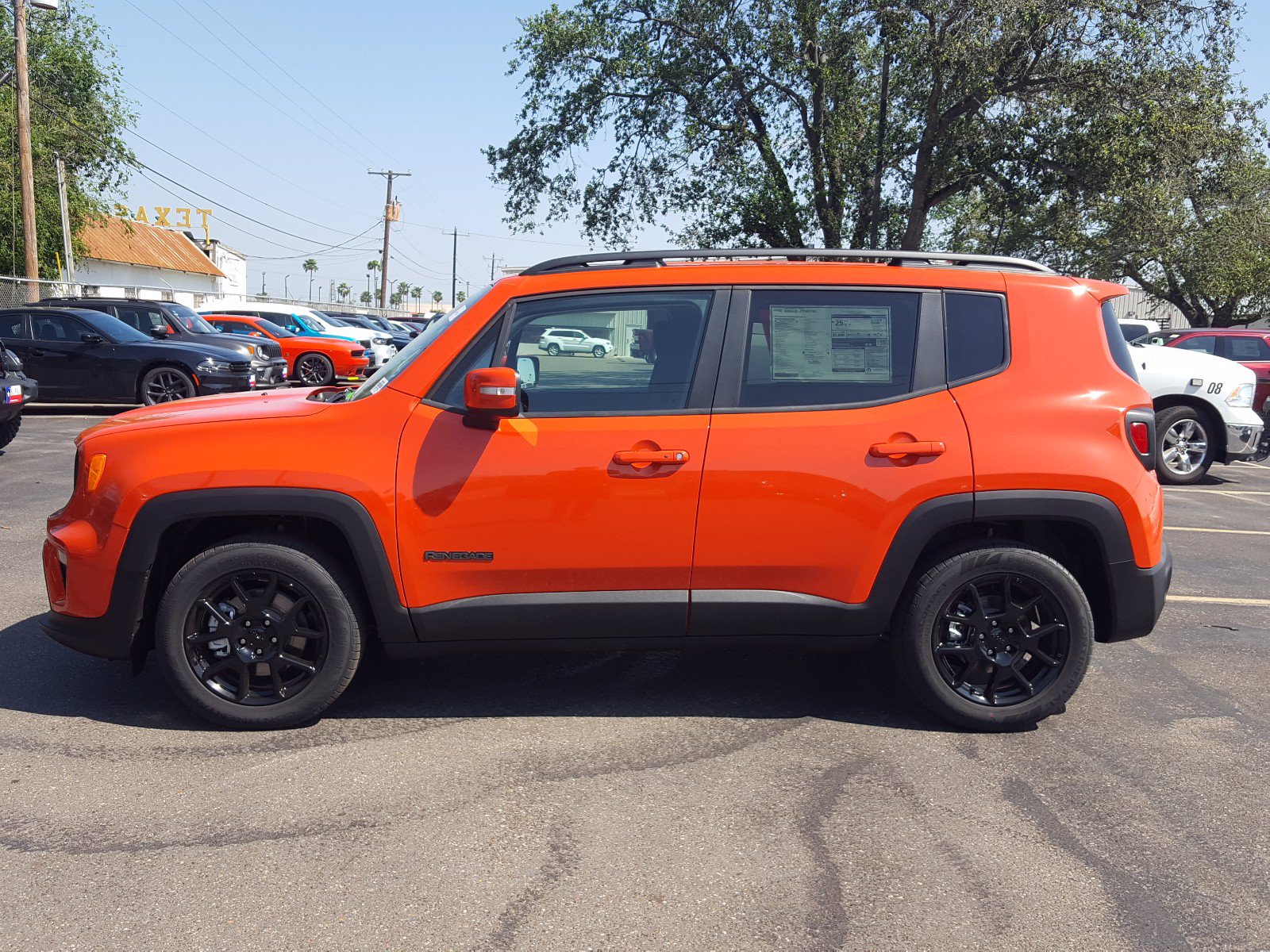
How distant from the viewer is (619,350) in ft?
14.0

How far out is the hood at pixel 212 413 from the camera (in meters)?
4.17

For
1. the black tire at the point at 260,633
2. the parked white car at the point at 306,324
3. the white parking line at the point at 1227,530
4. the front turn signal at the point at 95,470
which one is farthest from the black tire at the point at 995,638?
the parked white car at the point at 306,324

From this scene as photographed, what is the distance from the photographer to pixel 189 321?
19.4 metres

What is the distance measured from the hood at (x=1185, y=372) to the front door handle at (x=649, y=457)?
8.98m

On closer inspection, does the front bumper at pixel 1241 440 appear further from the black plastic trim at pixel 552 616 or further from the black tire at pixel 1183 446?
the black plastic trim at pixel 552 616

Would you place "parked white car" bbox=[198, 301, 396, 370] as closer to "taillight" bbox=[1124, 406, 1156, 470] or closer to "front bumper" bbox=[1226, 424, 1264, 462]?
"front bumper" bbox=[1226, 424, 1264, 462]

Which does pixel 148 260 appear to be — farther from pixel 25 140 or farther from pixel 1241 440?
pixel 1241 440

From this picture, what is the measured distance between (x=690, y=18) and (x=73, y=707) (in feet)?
86.8

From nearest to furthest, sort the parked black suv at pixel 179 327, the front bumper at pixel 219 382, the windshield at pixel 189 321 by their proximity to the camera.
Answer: the front bumper at pixel 219 382
the parked black suv at pixel 179 327
the windshield at pixel 189 321

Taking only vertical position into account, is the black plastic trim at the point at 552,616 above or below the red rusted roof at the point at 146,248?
below

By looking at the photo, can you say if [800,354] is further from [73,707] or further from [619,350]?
[73,707]

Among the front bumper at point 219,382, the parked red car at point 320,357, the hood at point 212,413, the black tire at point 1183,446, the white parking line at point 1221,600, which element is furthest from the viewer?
the parked red car at point 320,357

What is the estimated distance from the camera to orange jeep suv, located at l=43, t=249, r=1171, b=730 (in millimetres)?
4051

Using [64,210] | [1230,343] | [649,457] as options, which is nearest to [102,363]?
[649,457]
